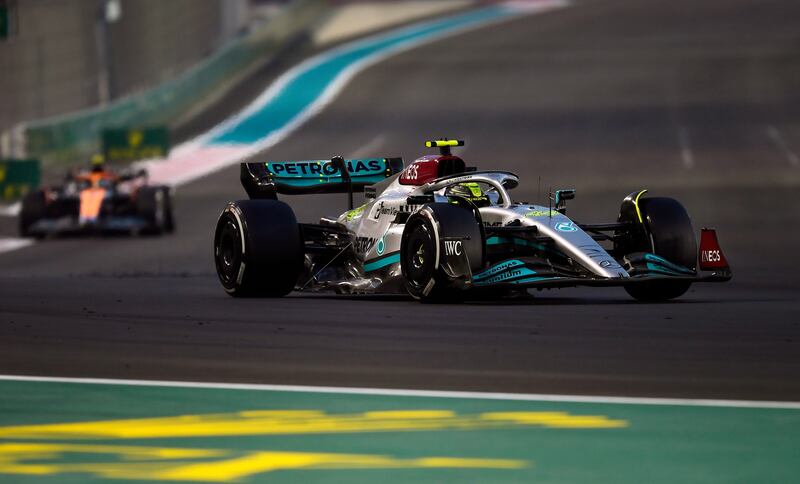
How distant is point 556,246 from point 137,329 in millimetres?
3782

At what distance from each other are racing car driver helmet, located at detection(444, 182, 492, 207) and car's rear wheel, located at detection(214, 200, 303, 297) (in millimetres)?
1402

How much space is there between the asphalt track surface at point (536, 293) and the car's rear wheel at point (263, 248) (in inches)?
12.3

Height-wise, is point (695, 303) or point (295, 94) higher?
point (295, 94)

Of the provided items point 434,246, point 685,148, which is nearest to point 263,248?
point 434,246

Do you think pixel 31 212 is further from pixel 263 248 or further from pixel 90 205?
pixel 263 248

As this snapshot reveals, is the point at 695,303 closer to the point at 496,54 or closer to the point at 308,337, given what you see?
the point at 308,337

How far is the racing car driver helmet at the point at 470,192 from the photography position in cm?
1502

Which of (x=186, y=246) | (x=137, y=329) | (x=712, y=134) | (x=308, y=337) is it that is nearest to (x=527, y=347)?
(x=308, y=337)

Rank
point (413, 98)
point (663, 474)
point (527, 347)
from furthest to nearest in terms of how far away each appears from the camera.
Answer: point (413, 98), point (527, 347), point (663, 474)

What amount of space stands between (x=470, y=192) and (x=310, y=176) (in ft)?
7.12

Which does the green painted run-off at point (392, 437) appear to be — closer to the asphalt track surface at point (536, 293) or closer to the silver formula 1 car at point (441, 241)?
the asphalt track surface at point (536, 293)

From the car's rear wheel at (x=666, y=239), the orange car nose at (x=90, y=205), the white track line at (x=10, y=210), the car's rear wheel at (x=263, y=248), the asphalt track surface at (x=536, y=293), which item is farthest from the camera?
the white track line at (x=10, y=210)

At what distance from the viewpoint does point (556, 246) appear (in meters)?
14.1

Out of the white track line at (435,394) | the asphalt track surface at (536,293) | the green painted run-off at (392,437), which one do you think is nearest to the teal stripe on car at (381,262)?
the asphalt track surface at (536,293)
